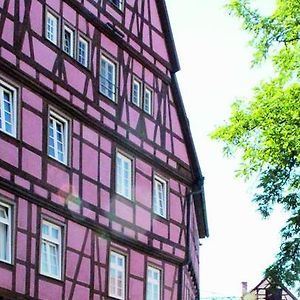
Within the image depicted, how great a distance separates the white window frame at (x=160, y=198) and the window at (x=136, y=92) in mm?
1928

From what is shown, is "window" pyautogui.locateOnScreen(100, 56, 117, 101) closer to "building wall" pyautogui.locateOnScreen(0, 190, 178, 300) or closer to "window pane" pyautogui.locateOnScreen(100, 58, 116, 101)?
"window pane" pyautogui.locateOnScreen(100, 58, 116, 101)

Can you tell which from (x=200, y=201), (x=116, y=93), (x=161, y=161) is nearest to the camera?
(x=116, y=93)

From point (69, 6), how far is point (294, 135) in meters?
5.63

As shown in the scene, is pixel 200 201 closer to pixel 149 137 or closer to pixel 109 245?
pixel 149 137

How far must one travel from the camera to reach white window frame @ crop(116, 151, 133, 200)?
22.9 m

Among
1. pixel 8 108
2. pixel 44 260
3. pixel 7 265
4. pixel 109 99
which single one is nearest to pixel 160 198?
pixel 109 99

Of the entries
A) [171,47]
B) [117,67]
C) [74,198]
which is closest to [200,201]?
[171,47]

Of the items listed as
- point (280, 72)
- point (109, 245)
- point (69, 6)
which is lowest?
point (109, 245)

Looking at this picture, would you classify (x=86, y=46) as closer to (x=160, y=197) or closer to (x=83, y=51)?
(x=83, y=51)

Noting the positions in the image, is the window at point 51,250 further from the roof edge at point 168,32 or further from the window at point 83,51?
the roof edge at point 168,32

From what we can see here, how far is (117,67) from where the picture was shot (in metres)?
23.7

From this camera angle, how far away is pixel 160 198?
25.1 metres

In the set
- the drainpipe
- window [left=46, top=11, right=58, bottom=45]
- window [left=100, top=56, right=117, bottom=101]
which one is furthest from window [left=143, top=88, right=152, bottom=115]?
window [left=46, top=11, right=58, bottom=45]

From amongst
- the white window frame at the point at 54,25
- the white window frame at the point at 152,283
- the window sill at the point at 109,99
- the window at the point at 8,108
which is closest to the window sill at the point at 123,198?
the white window frame at the point at 152,283
